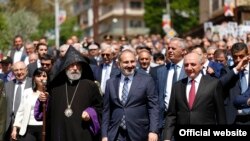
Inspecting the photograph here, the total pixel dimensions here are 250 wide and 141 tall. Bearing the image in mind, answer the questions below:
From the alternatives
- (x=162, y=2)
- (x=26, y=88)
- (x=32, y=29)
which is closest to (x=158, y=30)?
(x=162, y=2)

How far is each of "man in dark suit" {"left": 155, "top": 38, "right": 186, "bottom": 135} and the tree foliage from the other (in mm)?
57852

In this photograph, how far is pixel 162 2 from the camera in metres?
72.6

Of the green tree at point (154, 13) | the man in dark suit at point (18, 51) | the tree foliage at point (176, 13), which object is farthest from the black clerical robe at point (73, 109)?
the green tree at point (154, 13)

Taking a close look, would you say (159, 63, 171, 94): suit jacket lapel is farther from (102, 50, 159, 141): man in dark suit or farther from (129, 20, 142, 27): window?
(129, 20, 142, 27): window

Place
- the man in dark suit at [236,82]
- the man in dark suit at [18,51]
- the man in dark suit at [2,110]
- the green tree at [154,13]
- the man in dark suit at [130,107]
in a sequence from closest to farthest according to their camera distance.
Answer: the man in dark suit at [130,107] < the man in dark suit at [236,82] < the man in dark suit at [2,110] < the man in dark suit at [18,51] < the green tree at [154,13]

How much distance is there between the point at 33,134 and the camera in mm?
12367

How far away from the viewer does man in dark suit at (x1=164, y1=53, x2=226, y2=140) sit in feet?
31.9

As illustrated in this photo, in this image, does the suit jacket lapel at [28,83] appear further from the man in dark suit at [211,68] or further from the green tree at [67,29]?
the green tree at [67,29]

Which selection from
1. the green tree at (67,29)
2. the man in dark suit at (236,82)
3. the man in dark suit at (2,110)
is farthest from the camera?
the green tree at (67,29)

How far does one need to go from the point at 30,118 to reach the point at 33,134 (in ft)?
0.95

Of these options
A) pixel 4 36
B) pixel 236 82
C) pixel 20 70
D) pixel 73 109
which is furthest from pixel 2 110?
pixel 4 36

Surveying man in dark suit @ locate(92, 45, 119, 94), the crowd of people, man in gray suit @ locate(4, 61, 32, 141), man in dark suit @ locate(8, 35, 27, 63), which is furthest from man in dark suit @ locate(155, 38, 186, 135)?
man in dark suit @ locate(8, 35, 27, 63)

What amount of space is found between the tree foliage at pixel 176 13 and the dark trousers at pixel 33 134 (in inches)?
2279

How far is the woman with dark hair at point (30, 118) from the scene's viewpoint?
486 inches
